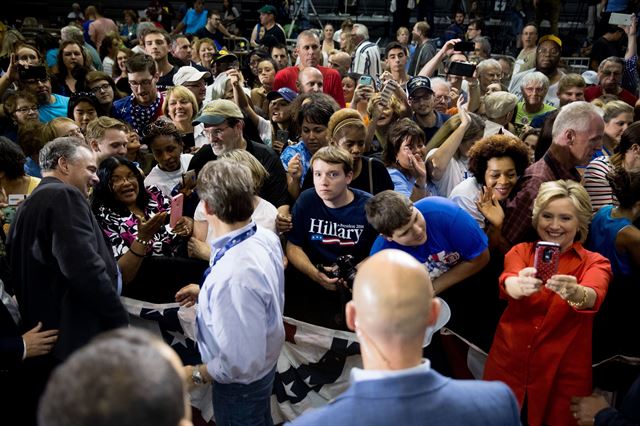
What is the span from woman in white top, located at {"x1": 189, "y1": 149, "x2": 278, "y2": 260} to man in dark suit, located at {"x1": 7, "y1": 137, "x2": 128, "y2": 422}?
55 centimetres

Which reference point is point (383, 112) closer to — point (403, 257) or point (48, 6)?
point (403, 257)

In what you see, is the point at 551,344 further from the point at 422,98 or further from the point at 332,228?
the point at 422,98

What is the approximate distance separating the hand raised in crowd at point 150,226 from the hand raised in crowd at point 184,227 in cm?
14

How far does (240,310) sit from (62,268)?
846 millimetres

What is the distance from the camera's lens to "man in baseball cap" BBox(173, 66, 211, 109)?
5535 millimetres

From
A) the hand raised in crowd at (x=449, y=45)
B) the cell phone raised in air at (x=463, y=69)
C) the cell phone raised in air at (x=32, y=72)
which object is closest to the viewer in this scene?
the cell phone raised in air at (x=32, y=72)

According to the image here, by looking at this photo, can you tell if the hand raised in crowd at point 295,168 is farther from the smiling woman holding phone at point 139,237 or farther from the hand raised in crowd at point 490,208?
the hand raised in crowd at point 490,208

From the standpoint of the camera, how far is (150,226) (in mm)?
3285

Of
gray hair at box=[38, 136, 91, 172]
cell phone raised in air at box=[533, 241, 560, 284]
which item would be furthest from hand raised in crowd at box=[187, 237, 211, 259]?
cell phone raised in air at box=[533, 241, 560, 284]

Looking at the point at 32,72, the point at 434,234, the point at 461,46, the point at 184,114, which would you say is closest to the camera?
the point at 434,234

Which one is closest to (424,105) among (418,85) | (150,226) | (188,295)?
(418,85)

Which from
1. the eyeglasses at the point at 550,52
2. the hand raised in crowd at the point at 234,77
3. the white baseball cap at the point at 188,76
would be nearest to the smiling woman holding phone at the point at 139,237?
the hand raised in crowd at the point at 234,77

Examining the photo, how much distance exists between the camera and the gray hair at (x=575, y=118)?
3494mm

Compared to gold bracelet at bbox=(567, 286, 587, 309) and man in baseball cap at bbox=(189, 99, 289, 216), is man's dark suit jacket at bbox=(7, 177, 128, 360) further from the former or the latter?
gold bracelet at bbox=(567, 286, 587, 309)
